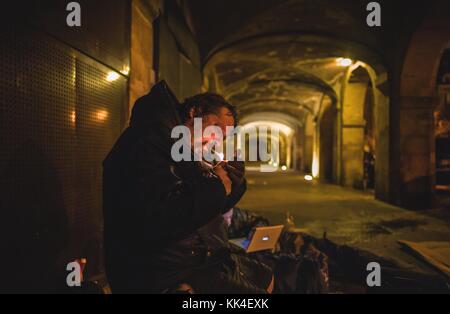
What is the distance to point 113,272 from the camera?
1623 millimetres

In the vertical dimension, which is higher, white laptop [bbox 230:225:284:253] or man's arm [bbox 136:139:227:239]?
man's arm [bbox 136:139:227:239]

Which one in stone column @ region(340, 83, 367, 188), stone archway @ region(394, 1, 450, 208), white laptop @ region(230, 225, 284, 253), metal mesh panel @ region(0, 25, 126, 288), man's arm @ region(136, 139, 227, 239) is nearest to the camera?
man's arm @ region(136, 139, 227, 239)

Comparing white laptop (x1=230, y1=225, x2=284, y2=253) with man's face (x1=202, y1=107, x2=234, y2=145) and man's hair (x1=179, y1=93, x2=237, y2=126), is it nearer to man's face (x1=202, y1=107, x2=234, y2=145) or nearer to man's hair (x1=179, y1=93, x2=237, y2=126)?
man's face (x1=202, y1=107, x2=234, y2=145)

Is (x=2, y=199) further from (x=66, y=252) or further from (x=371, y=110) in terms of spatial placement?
(x=371, y=110)

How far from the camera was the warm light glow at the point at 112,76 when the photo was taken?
3671mm

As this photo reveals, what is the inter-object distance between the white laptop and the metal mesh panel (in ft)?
4.89

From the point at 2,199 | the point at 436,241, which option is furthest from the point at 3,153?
the point at 436,241

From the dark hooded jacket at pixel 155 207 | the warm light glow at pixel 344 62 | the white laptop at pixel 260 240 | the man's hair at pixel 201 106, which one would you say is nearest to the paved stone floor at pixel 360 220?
the white laptop at pixel 260 240

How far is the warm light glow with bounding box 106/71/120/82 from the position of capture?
12.0ft

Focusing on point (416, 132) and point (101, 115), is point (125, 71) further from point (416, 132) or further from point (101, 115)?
point (416, 132)

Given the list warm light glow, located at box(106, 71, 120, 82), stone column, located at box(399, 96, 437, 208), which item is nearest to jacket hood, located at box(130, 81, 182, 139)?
warm light glow, located at box(106, 71, 120, 82)

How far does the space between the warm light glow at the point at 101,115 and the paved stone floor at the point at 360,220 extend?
375cm

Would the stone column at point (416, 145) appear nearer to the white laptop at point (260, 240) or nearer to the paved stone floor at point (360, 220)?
the paved stone floor at point (360, 220)

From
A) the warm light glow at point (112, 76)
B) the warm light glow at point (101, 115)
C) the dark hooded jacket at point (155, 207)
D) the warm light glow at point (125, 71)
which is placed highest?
the warm light glow at point (125, 71)
